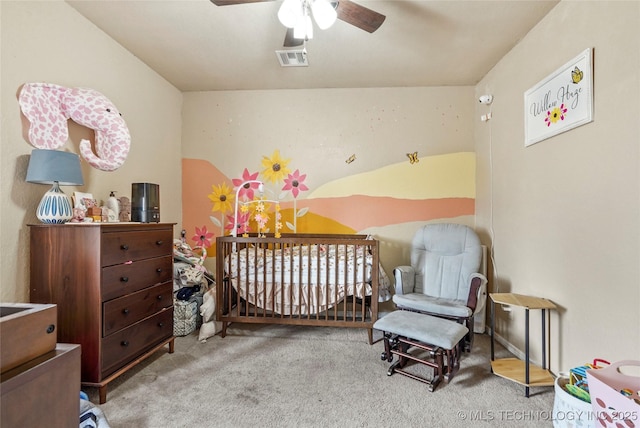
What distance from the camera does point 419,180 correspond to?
3.15m

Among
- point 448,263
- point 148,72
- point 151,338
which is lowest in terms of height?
point 151,338

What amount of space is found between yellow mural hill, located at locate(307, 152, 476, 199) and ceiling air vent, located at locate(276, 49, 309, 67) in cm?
120

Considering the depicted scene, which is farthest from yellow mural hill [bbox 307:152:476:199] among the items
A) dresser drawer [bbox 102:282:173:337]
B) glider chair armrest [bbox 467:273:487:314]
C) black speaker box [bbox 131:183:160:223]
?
dresser drawer [bbox 102:282:173:337]

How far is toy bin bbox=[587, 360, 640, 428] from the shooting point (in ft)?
3.51

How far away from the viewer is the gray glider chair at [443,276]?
222 centimetres

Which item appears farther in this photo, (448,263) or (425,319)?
(448,263)

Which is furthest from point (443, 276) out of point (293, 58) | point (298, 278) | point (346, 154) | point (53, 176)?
point (53, 176)

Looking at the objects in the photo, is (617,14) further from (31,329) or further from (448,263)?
(31,329)

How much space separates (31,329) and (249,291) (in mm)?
1711

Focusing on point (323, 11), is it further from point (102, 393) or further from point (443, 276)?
point (102, 393)

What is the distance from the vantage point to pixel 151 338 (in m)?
2.01

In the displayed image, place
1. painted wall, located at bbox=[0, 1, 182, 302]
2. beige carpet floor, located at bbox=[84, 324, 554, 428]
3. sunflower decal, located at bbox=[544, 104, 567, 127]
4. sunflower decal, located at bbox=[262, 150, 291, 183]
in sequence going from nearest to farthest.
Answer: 1. beige carpet floor, located at bbox=[84, 324, 554, 428]
2. painted wall, located at bbox=[0, 1, 182, 302]
3. sunflower decal, located at bbox=[544, 104, 567, 127]
4. sunflower decal, located at bbox=[262, 150, 291, 183]

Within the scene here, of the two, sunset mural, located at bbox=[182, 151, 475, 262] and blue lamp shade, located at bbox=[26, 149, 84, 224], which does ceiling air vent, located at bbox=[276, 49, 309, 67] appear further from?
blue lamp shade, located at bbox=[26, 149, 84, 224]

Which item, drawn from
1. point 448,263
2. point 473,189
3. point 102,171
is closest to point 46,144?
point 102,171
